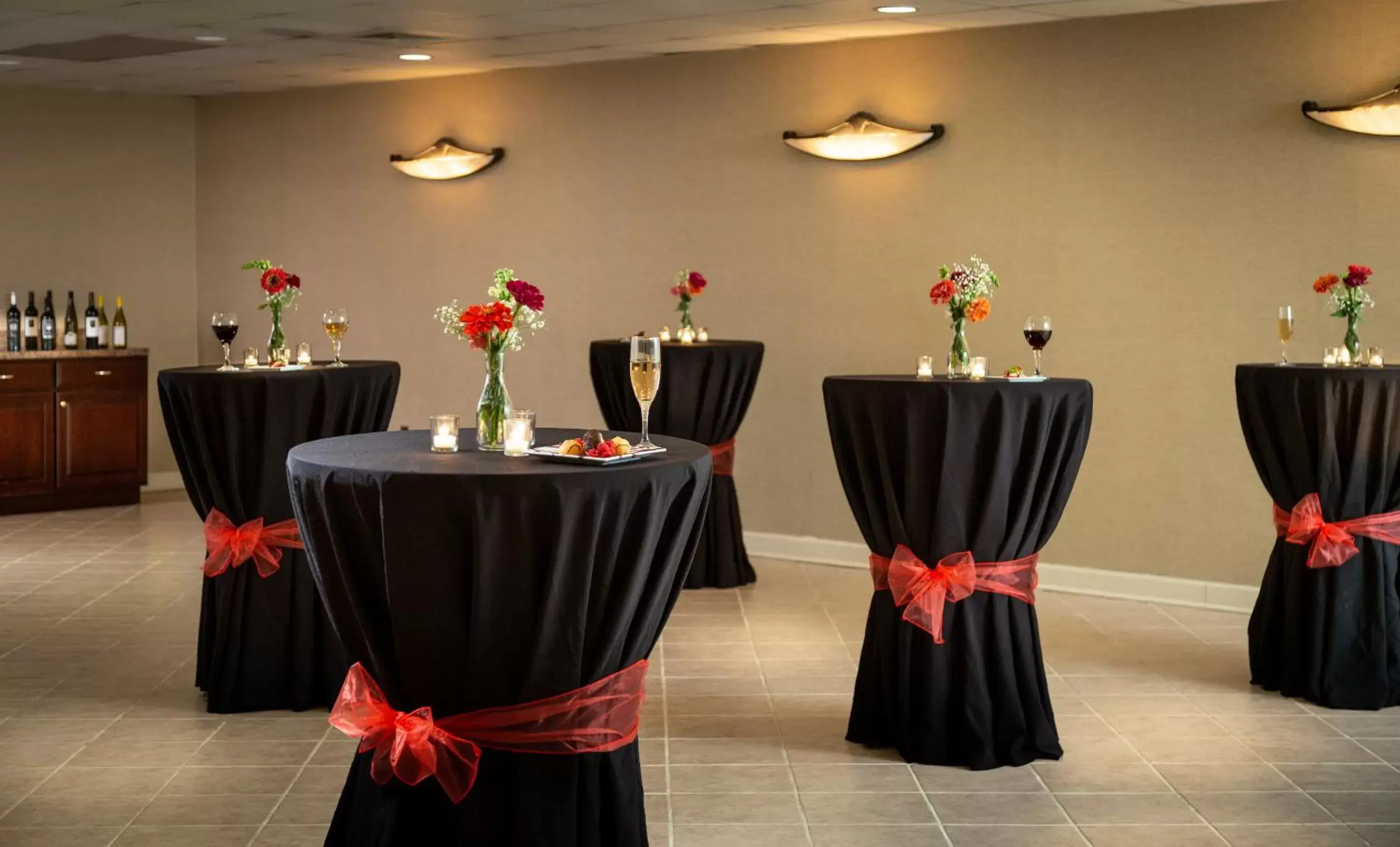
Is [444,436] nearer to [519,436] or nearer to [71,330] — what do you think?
[519,436]

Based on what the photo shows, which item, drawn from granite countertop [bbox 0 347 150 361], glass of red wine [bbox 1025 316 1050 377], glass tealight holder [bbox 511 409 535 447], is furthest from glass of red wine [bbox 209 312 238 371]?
granite countertop [bbox 0 347 150 361]

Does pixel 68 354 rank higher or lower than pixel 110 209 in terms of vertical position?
lower

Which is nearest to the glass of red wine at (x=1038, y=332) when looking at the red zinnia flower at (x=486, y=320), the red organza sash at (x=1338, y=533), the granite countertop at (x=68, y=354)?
the red organza sash at (x=1338, y=533)

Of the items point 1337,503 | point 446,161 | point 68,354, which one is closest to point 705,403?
point 1337,503

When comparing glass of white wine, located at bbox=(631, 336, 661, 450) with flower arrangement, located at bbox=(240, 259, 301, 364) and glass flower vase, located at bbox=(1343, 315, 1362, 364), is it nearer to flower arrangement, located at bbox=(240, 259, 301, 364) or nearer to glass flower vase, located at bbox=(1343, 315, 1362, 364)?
flower arrangement, located at bbox=(240, 259, 301, 364)

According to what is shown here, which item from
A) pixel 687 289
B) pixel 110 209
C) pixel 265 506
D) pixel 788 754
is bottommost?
pixel 788 754

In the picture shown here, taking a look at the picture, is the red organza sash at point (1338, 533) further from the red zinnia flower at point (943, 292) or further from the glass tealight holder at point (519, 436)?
the glass tealight holder at point (519, 436)

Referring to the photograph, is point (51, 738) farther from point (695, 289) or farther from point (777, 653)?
point (695, 289)

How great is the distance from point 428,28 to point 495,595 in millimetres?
5116

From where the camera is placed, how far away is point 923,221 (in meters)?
7.45

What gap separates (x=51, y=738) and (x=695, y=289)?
3.81 metres

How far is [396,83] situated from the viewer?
31.1 ft

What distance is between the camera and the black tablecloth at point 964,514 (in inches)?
164

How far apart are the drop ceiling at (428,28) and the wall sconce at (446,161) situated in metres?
0.47
